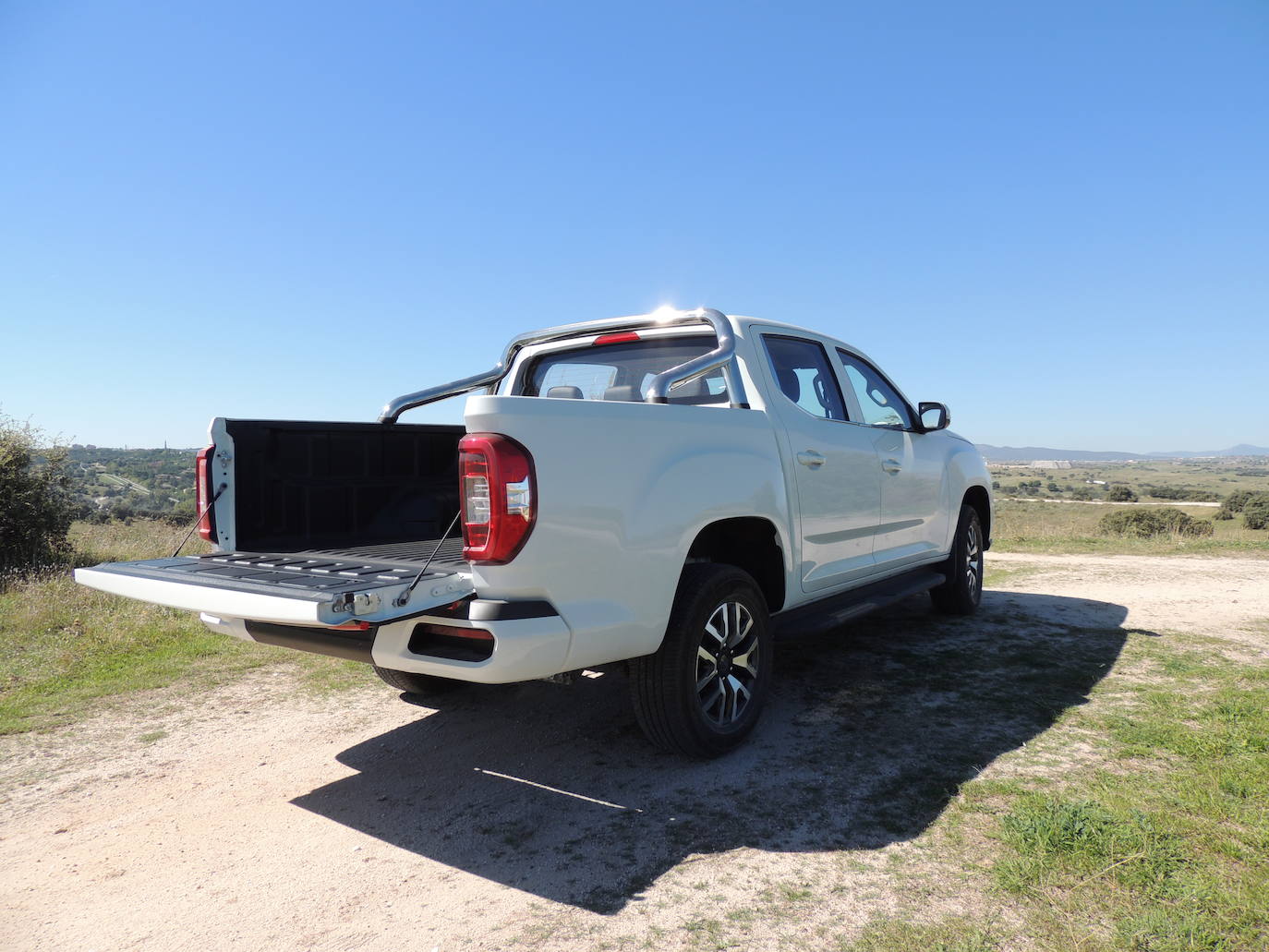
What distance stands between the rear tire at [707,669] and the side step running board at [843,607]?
0.26 metres

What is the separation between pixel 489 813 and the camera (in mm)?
3137

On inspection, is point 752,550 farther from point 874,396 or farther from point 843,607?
point 874,396

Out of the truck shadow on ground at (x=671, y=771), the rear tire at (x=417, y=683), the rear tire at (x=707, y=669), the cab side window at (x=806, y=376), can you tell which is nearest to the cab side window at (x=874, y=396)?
the cab side window at (x=806, y=376)

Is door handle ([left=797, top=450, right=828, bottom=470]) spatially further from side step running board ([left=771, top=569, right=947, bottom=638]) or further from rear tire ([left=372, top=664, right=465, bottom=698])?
rear tire ([left=372, top=664, right=465, bottom=698])

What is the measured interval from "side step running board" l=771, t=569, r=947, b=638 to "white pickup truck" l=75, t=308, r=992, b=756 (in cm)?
2

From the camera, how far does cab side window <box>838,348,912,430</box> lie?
5.11 meters

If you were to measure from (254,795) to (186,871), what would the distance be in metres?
0.65

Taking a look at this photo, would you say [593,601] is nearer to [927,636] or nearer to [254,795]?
[254,795]

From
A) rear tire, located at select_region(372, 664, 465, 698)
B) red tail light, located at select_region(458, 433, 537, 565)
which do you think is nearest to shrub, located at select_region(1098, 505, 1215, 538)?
rear tire, located at select_region(372, 664, 465, 698)

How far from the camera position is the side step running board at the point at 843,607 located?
4066 mm

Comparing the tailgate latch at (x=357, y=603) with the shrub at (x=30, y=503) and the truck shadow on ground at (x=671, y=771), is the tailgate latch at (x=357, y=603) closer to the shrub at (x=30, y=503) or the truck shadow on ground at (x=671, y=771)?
the truck shadow on ground at (x=671, y=771)

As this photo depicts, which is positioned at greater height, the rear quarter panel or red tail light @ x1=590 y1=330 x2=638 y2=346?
red tail light @ x1=590 y1=330 x2=638 y2=346

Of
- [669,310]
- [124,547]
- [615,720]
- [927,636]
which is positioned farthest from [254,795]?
[124,547]

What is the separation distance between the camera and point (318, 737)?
4035 millimetres
